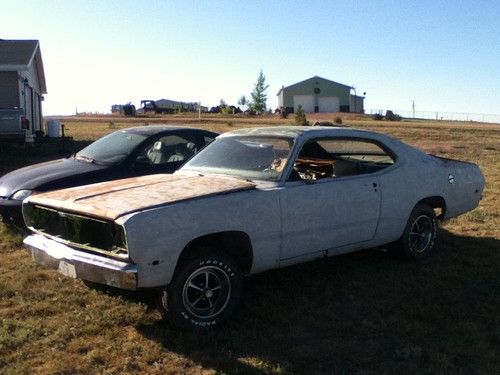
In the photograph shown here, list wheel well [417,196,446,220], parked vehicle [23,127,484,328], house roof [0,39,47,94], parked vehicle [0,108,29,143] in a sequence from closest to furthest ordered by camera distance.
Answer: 1. parked vehicle [23,127,484,328]
2. wheel well [417,196,446,220]
3. parked vehicle [0,108,29,143]
4. house roof [0,39,47,94]

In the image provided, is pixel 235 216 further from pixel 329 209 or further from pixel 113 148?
pixel 113 148

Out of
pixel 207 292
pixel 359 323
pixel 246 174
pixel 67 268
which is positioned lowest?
pixel 359 323

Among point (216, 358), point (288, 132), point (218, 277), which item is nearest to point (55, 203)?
point (218, 277)

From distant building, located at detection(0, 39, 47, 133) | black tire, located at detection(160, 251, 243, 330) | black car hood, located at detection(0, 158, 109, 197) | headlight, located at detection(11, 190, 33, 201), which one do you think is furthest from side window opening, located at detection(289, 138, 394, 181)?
distant building, located at detection(0, 39, 47, 133)

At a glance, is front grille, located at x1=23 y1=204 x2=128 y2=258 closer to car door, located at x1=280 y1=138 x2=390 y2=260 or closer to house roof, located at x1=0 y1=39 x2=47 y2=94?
car door, located at x1=280 y1=138 x2=390 y2=260

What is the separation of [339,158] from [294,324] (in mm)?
2538

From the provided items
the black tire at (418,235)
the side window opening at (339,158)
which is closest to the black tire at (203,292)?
the side window opening at (339,158)

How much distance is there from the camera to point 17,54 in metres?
22.9

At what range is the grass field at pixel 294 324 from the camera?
3.96 meters

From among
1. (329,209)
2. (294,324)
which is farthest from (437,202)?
(294,324)

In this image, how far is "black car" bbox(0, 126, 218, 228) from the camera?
23.2 feet

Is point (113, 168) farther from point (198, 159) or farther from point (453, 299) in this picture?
point (453, 299)

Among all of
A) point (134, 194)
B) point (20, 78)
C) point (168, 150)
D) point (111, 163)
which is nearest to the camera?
point (134, 194)

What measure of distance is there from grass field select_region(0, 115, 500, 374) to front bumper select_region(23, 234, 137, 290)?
45cm
